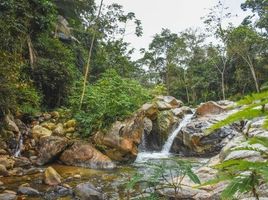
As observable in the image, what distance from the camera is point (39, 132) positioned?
37.6 ft

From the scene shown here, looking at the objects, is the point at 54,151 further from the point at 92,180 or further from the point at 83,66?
the point at 83,66

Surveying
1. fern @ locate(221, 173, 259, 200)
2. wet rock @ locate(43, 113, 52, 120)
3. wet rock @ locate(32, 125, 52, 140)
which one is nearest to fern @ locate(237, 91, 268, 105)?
fern @ locate(221, 173, 259, 200)

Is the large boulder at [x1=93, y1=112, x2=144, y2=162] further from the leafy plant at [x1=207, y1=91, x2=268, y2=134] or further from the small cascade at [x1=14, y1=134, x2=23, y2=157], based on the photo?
the leafy plant at [x1=207, y1=91, x2=268, y2=134]

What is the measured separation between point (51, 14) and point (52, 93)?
3904mm

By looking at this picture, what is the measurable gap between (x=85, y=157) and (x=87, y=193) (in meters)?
3.94

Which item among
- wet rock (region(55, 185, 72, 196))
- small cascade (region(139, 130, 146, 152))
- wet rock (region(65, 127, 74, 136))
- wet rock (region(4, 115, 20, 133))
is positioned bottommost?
wet rock (region(55, 185, 72, 196))

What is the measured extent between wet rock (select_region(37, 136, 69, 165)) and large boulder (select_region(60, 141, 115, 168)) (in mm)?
195

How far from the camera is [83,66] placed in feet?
72.4

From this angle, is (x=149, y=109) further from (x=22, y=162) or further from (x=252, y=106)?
(x=252, y=106)

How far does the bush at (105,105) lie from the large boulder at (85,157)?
1400 mm

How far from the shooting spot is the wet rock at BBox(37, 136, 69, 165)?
395 inches

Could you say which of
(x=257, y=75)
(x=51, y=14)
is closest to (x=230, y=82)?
(x=257, y=75)

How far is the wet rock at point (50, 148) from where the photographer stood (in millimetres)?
10031

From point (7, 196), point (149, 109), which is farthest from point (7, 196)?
point (149, 109)
